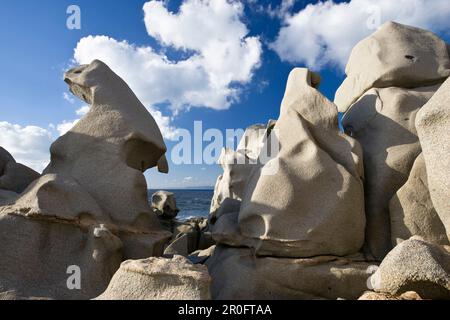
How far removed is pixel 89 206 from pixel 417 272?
3.29m

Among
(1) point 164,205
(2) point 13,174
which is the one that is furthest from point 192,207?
(2) point 13,174

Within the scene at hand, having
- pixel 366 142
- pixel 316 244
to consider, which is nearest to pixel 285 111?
pixel 366 142

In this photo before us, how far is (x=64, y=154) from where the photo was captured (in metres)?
5.06

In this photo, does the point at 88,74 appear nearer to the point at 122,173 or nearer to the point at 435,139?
the point at 122,173

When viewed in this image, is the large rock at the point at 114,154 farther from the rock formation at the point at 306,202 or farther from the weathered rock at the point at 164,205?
the weathered rock at the point at 164,205

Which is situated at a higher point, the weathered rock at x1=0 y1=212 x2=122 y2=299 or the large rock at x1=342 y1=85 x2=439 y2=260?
the large rock at x1=342 y1=85 x2=439 y2=260

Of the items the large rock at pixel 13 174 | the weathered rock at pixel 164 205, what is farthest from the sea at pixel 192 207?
the large rock at pixel 13 174

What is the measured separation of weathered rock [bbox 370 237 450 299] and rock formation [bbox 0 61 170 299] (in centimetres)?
271

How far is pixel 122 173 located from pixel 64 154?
0.85 m

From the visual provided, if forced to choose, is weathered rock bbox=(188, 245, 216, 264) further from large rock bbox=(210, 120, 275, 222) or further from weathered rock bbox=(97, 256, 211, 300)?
weathered rock bbox=(97, 256, 211, 300)

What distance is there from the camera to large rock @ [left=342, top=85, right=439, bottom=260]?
4539 millimetres

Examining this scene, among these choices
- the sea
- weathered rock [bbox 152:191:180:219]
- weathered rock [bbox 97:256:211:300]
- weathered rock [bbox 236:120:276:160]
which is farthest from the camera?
the sea

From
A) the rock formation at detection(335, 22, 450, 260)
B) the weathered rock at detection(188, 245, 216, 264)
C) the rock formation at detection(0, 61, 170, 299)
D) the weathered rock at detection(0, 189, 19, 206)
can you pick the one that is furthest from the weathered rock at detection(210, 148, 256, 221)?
the weathered rock at detection(0, 189, 19, 206)
